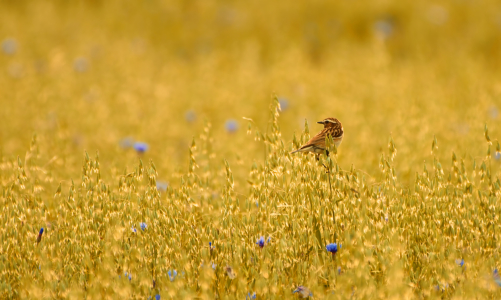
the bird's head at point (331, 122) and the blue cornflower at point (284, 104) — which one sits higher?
the blue cornflower at point (284, 104)

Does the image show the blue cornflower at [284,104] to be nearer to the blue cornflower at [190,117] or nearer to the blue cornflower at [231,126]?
the blue cornflower at [231,126]

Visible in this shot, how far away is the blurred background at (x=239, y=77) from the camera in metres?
5.10

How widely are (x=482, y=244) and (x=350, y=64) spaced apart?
5.80m

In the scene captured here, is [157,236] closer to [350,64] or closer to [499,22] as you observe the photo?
[350,64]

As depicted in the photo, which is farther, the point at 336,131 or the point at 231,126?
the point at 231,126

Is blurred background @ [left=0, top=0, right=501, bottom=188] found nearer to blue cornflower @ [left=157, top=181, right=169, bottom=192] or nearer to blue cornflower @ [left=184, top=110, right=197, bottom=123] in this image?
blue cornflower @ [left=184, top=110, right=197, bottom=123]

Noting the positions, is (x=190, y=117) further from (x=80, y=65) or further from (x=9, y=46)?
(x=9, y=46)

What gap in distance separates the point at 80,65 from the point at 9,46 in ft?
4.04

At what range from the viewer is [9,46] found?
8.34 metres

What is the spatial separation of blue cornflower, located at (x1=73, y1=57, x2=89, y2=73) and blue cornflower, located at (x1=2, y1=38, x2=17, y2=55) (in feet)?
3.19

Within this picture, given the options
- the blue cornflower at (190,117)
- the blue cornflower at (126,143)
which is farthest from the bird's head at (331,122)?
the blue cornflower at (190,117)

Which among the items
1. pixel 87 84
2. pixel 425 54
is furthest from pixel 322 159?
pixel 425 54

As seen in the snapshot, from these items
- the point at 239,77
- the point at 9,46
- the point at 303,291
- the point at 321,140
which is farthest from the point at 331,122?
the point at 9,46

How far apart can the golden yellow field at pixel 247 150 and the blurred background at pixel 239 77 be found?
38mm
